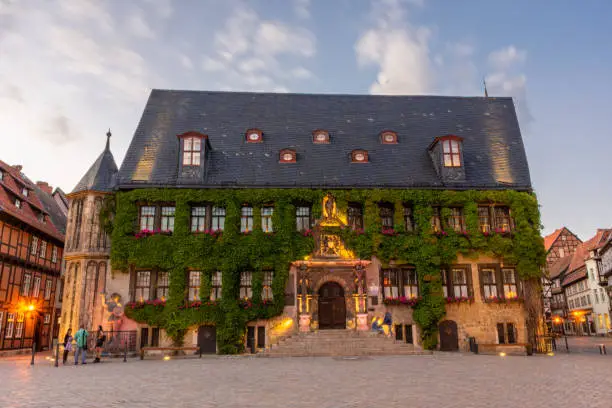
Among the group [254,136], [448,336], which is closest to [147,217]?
[254,136]

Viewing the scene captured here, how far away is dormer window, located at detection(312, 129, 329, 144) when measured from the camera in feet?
99.7

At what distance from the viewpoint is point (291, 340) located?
2256 centimetres

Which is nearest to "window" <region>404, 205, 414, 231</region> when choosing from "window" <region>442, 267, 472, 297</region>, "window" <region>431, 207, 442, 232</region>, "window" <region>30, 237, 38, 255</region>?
"window" <region>431, 207, 442, 232</region>

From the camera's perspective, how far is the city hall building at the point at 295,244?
82.4 feet

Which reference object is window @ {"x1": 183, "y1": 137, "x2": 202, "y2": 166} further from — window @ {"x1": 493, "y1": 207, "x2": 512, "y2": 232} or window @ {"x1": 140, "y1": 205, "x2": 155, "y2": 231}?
window @ {"x1": 493, "y1": 207, "x2": 512, "y2": 232}

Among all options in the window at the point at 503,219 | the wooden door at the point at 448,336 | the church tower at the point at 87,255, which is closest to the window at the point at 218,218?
the church tower at the point at 87,255

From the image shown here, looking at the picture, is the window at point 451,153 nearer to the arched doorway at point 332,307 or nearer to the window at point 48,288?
the arched doorway at point 332,307

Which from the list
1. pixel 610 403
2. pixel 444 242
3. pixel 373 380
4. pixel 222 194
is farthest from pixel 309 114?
pixel 610 403

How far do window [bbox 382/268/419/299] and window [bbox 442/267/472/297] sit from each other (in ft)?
5.42

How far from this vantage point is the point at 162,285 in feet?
84.5

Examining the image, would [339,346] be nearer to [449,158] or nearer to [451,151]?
[449,158]

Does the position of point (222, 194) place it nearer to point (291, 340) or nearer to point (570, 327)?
point (291, 340)

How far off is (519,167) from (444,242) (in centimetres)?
771

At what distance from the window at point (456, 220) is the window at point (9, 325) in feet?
91.5
